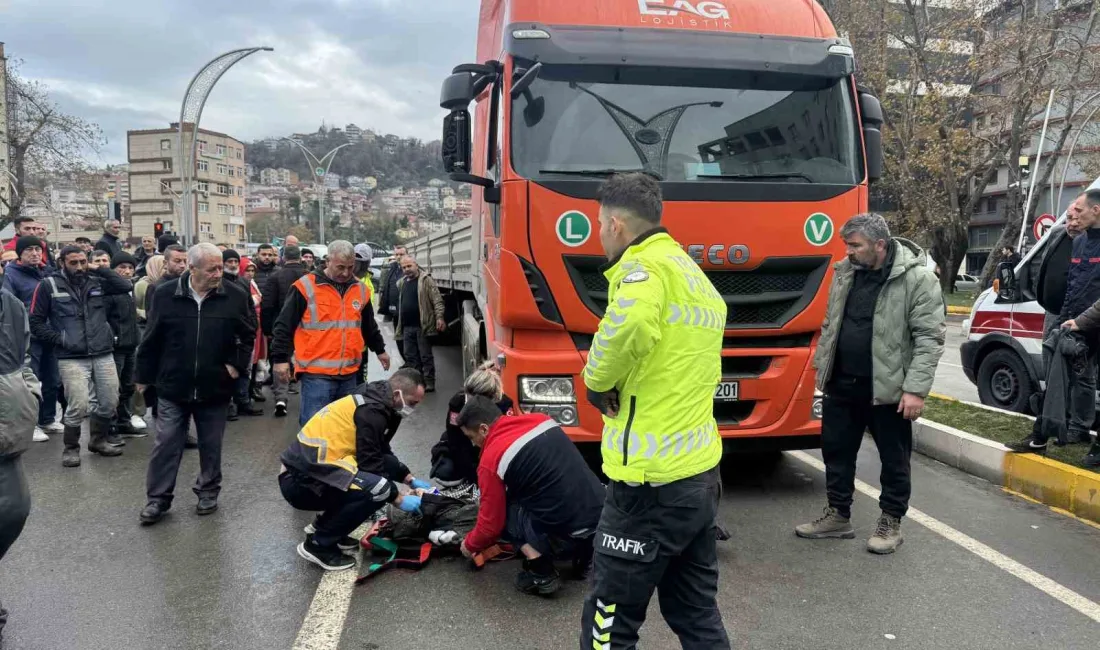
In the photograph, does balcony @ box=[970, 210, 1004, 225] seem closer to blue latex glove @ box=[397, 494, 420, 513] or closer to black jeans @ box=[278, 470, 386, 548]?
blue latex glove @ box=[397, 494, 420, 513]

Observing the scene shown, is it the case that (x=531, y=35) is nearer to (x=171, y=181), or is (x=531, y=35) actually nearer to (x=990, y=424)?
(x=990, y=424)

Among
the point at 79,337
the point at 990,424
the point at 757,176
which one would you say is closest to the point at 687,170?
the point at 757,176

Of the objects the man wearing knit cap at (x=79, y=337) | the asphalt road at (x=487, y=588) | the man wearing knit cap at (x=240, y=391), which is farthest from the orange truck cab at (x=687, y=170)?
the man wearing knit cap at (x=240, y=391)

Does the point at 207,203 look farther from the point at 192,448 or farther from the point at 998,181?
the point at 192,448

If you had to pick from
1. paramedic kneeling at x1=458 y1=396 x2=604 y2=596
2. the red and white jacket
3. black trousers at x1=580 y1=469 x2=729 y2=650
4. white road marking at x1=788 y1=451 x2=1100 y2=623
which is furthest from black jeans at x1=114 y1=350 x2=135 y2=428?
white road marking at x1=788 y1=451 x2=1100 y2=623

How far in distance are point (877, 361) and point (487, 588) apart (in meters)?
2.33

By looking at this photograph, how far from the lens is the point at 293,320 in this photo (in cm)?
523

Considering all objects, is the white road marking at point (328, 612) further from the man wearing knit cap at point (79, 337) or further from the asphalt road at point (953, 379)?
the asphalt road at point (953, 379)

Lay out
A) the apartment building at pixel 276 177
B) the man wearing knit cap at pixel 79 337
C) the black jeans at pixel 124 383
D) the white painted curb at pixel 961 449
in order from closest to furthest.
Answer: the white painted curb at pixel 961 449, the man wearing knit cap at pixel 79 337, the black jeans at pixel 124 383, the apartment building at pixel 276 177

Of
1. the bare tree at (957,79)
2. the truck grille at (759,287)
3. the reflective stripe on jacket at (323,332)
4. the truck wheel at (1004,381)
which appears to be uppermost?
the bare tree at (957,79)

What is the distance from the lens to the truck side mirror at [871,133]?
16.6 feet

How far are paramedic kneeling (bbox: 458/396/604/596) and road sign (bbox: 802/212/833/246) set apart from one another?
6.93 ft

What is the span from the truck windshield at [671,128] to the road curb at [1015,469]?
230cm

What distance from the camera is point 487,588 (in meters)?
3.72
